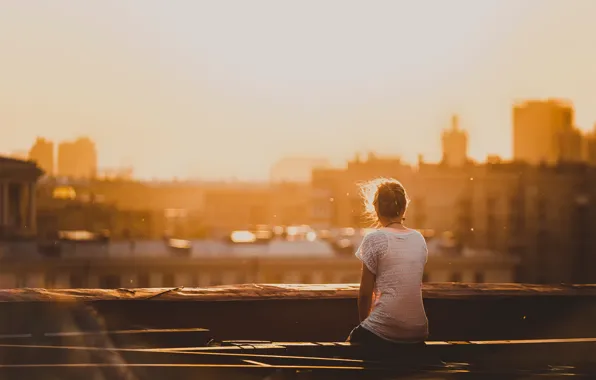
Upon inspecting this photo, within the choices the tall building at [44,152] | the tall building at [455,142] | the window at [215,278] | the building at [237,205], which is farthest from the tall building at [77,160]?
the window at [215,278]

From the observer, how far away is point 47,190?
109m

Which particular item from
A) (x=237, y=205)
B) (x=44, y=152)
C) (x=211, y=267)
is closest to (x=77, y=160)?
(x=44, y=152)

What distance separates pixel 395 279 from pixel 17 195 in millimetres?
75779

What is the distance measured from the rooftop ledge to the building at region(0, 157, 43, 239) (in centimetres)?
7033

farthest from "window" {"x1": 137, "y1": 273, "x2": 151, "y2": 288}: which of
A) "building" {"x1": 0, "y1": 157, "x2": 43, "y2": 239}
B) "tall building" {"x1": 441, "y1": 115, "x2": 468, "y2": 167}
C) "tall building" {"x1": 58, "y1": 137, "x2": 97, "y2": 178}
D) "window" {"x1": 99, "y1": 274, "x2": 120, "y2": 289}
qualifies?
"tall building" {"x1": 58, "y1": 137, "x2": 97, "y2": 178}

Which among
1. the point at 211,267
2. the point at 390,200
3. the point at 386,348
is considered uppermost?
the point at 390,200

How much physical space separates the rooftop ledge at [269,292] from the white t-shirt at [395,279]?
124 centimetres

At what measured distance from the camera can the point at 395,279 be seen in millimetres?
5055

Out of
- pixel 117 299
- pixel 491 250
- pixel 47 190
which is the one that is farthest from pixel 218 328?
pixel 47 190

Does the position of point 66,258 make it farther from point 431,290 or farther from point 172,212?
point 431,290

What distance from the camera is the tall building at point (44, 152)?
12050 centimetres

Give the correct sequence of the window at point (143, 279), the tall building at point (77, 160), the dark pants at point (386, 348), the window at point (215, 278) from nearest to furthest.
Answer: the dark pants at point (386, 348), the window at point (215, 278), the window at point (143, 279), the tall building at point (77, 160)

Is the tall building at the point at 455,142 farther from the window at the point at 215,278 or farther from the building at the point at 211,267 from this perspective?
the window at the point at 215,278

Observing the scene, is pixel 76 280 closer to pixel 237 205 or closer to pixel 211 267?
pixel 211 267
